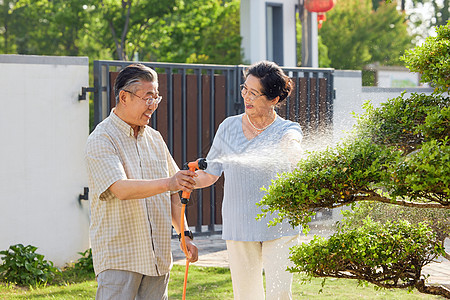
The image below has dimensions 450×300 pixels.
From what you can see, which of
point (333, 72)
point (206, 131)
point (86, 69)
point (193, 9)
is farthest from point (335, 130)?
point (193, 9)

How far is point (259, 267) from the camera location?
13.2 feet

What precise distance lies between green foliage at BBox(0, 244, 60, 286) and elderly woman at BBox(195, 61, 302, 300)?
313 centimetres

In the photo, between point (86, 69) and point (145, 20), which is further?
point (145, 20)

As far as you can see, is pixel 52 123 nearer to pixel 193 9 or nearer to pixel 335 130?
pixel 335 130

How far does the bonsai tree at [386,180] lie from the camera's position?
285cm

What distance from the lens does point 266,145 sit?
12.9ft

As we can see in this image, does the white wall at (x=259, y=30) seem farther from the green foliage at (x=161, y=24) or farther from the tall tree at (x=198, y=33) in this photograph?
the tall tree at (x=198, y=33)

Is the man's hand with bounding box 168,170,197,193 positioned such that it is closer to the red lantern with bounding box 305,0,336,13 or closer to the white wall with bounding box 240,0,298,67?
the white wall with bounding box 240,0,298,67

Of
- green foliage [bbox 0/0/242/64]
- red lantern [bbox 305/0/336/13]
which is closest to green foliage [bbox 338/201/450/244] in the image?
red lantern [bbox 305/0/336/13]

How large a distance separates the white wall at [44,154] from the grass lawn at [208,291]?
2.30ft

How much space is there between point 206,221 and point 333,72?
264cm

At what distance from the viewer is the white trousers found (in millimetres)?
3893

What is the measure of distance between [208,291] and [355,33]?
67.8ft

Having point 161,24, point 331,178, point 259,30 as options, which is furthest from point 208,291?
point 161,24
